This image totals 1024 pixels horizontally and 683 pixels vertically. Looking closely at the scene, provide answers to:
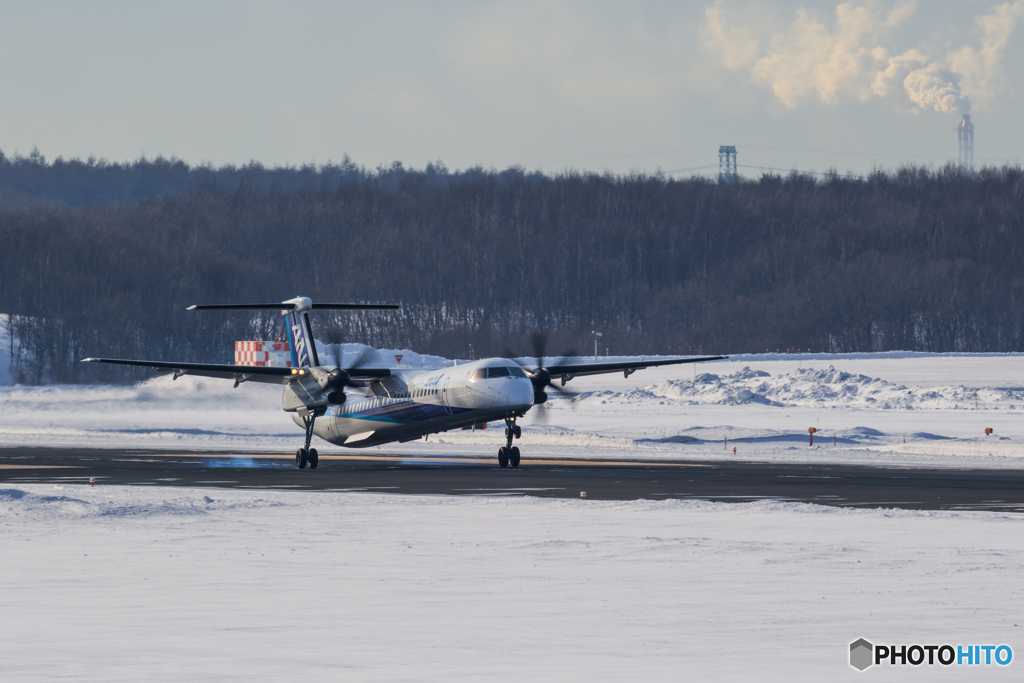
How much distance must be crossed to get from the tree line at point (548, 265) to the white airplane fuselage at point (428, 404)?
2303 inches

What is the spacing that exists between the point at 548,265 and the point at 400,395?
107700mm

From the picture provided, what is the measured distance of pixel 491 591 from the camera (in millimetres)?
14320

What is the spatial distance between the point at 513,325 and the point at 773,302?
2885 cm

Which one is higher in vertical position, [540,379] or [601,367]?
[601,367]

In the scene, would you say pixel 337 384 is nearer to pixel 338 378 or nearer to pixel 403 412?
pixel 338 378

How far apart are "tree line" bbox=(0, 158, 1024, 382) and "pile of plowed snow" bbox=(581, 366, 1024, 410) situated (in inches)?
1736

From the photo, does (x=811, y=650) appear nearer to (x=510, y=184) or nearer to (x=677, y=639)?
(x=677, y=639)

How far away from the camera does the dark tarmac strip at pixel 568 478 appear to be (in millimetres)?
26938

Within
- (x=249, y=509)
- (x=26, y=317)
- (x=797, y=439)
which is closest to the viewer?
(x=249, y=509)

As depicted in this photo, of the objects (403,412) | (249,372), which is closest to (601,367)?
(403,412)

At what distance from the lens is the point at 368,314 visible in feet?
444

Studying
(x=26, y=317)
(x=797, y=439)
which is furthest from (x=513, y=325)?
(x=797, y=439)

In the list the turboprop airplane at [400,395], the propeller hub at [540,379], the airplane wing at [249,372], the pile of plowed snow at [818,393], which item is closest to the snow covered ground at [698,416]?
the pile of plowed snow at [818,393]

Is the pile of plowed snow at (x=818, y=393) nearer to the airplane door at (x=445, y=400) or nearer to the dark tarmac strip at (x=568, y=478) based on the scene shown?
the dark tarmac strip at (x=568, y=478)
